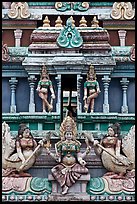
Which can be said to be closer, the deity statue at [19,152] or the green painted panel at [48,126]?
the deity statue at [19,152]

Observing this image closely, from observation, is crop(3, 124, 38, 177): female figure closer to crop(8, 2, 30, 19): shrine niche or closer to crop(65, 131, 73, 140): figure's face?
crop(65, 131, 73, 140): figure's face

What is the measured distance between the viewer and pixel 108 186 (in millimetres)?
8648

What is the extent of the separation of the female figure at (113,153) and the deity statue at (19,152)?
865 mm

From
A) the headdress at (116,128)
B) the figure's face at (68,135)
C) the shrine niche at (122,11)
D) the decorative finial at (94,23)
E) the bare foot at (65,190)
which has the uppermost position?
the shrine niche at (122,11)

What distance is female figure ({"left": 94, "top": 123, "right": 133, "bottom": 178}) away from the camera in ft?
28.4

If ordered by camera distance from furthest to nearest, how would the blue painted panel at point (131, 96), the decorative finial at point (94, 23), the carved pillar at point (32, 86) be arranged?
1. the decorative finial at point (94, 23)
2. the blue painted panel at point (131, 96)
3. the carved pillar at point (32, 86)

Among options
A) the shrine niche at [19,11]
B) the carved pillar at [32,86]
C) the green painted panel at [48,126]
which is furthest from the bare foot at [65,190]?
the shrine niche at [19,11]

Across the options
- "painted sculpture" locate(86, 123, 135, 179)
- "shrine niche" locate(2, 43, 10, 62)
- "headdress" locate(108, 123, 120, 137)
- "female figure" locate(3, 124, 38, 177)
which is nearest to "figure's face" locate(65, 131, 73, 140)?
"painted sculpture" locate(86, 123, 135, 179)

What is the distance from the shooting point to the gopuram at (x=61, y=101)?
862 centimetres

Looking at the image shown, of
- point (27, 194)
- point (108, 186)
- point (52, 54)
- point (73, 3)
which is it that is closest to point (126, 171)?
point (108, 186)

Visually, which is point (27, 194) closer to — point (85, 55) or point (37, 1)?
point (85, 55)

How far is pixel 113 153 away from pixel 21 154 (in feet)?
4.06

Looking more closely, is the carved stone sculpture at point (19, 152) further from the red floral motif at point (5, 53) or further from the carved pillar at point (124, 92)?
the carved pillar at point (124, 92)

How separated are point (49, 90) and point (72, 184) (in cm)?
145
